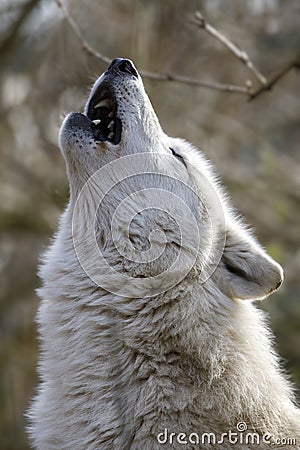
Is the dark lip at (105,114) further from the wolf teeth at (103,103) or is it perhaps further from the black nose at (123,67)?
the black nose at (123,67)

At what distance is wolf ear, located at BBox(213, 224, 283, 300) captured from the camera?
432 centimetres

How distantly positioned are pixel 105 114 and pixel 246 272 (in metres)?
1.23

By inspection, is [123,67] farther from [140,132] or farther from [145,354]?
[145,354]

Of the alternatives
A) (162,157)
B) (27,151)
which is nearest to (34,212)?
(27,151)

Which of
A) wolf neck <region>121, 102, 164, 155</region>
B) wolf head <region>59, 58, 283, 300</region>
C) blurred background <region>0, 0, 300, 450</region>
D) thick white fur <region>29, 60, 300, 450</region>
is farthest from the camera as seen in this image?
blurred background <region>0, 0, 300, 450</region>

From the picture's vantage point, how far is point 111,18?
1030 cm

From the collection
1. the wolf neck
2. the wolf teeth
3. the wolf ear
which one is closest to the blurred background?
the wolf teeth

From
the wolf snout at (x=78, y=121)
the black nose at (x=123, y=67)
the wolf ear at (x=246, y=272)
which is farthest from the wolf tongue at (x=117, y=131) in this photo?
the wolf ear at (x=246, y=272)

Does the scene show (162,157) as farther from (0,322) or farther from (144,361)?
(0,322)

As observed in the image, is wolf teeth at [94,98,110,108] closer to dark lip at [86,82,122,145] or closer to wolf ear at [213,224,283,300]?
dark lip at [86,82,122,145]

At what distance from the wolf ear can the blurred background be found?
3872 millimetres

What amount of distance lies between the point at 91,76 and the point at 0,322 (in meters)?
4.72

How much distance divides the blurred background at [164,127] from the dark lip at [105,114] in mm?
3456

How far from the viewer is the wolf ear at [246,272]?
4.32 m
